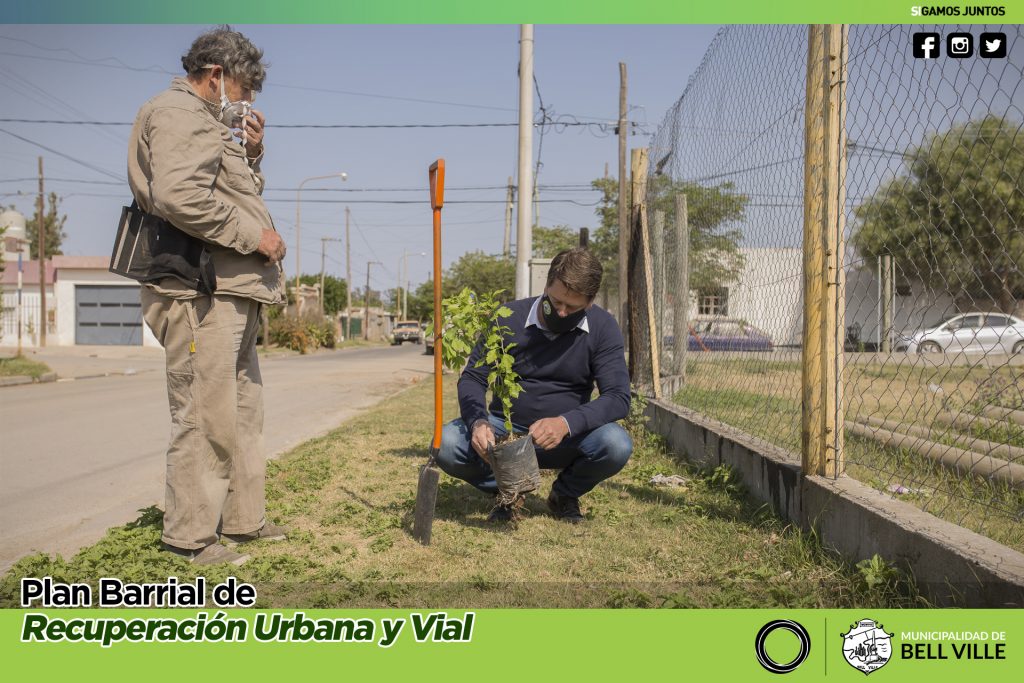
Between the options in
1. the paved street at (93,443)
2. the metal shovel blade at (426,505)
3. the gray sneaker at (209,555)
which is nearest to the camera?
the gray sneaker at (209,555)

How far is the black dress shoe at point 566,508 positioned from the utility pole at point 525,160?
5.92 meters

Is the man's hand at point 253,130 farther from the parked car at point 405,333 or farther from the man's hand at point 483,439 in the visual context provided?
the parked car at point 405,333

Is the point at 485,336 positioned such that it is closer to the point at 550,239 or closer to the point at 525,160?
the point at 525,160

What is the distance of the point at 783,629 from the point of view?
8.91 ft

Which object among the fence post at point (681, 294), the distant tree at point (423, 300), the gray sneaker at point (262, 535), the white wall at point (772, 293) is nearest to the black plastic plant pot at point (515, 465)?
the gray sneaker at point (262, 535)

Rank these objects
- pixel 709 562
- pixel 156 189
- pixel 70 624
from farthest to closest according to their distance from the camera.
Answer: pixel 709 562
pixel 156 189
pixel 70 624

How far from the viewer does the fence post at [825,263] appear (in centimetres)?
382

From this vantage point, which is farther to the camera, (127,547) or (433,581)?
(127,547)

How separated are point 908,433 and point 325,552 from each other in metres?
3.52

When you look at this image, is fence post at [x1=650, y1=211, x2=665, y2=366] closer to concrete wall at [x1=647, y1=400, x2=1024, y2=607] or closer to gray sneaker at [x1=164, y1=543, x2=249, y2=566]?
concrete wall at [x1=647, y1=400, x2=1024, y2=607]

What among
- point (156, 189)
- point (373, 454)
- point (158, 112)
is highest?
point (158, 112)

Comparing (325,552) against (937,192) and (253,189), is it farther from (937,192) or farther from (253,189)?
(937,192)

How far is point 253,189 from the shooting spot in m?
4.04

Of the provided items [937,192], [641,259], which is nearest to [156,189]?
[937,192]
